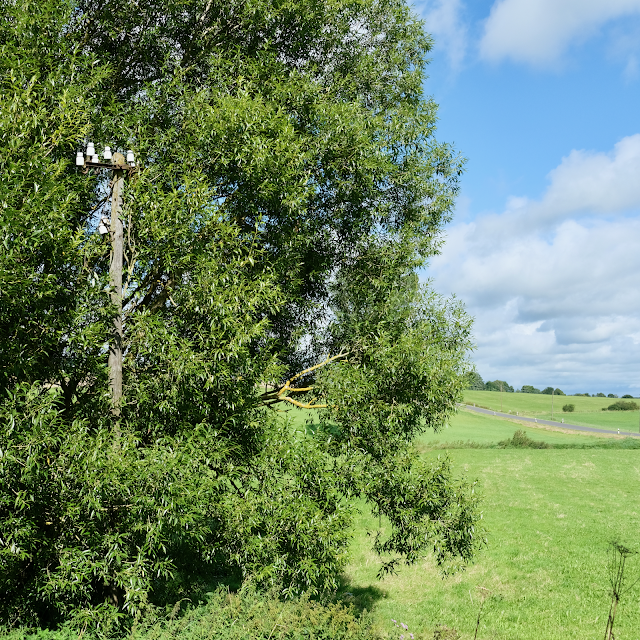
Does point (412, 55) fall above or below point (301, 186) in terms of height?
above

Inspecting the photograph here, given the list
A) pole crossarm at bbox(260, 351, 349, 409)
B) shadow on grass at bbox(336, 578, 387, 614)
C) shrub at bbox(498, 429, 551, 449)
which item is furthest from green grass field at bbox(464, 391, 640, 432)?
pole crossarm at bbox(260, 351, 349, 409)

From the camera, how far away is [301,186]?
10.3 m

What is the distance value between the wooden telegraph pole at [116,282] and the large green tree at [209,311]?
18 cm

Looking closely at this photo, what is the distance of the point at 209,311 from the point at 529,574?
1563cm

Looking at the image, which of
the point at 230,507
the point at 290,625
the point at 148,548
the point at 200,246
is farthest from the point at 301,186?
the point at 290,625

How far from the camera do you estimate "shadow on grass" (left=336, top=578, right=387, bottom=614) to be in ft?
49.3

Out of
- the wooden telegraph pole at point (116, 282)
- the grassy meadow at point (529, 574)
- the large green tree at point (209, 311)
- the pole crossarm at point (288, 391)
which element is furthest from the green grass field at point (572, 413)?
the wooden telegraph pole at point (116, 282)

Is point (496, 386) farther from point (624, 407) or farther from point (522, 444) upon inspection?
point (522, 444)

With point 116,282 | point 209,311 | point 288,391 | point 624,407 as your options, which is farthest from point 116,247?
point 624,407

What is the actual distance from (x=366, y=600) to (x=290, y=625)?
827cm

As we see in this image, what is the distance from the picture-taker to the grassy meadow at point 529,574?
14.3 metres

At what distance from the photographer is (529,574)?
1808 cm

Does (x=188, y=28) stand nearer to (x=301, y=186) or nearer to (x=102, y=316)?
(x=301, y=186)

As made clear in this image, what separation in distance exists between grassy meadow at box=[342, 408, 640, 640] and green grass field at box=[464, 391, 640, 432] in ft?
211
